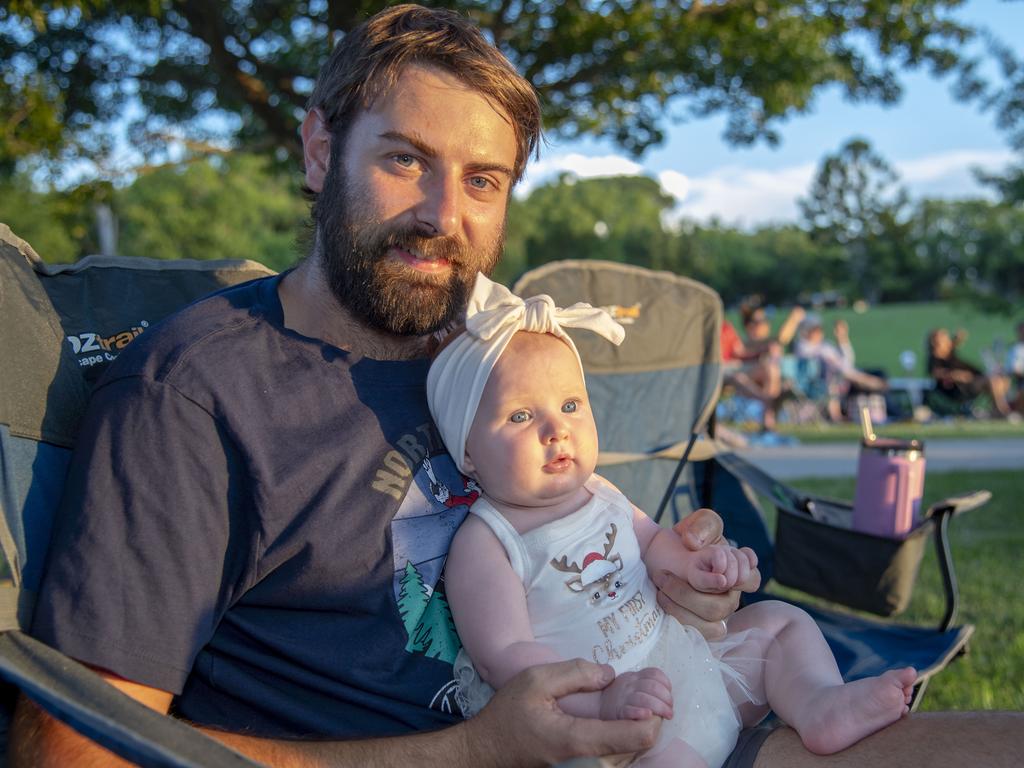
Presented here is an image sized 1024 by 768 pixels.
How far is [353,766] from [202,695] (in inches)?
14.0

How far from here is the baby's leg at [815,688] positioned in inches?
65.5

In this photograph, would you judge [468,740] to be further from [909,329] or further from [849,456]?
[909,329]

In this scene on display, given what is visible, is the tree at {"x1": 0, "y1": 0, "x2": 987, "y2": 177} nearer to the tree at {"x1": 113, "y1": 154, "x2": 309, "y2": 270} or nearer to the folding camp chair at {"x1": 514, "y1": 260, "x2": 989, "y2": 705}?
the folding camp chair at {"x1": 514, "y1": 260, "x2": 989, "y2": 705}

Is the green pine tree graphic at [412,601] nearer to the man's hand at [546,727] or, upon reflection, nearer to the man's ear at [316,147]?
the man's hand at [546,727]

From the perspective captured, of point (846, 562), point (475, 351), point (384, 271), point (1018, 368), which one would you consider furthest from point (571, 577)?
point (1018, 368)

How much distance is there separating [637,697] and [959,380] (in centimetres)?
1834

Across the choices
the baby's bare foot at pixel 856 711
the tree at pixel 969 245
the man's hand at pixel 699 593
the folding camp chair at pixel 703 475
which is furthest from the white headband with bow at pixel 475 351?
the tree at pixel 969 245

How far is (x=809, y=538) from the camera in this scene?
290cm

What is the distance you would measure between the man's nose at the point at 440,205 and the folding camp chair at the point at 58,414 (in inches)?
27.2

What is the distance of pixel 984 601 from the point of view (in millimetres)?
4516

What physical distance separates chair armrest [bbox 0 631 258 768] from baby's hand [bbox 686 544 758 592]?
85cm

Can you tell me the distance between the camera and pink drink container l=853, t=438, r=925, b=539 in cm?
281

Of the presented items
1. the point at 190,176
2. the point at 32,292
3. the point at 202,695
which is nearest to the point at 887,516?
the point at 202,695

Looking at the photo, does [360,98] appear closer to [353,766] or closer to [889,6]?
[353,766]
